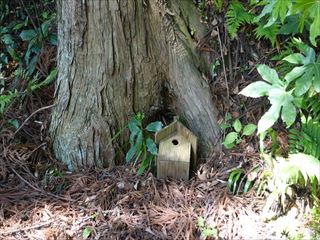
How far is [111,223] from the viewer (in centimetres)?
276

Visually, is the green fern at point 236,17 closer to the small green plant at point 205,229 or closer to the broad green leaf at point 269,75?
the broad green leaf at point 269,75

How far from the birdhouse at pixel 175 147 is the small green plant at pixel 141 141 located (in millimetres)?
90

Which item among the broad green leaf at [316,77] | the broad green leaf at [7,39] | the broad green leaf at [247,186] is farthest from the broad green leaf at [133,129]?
the broad green leaf at [7,39]

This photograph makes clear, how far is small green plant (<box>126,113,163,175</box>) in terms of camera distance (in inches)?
120

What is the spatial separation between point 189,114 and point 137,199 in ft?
2.21

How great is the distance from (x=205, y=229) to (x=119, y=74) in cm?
108

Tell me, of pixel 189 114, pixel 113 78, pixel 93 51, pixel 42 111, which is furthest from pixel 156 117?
pixel 42 111

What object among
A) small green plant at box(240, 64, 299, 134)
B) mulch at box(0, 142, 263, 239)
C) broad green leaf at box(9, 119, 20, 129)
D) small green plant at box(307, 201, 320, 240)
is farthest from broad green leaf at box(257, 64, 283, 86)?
broad green leaf at box(9, 119, 20, 129)

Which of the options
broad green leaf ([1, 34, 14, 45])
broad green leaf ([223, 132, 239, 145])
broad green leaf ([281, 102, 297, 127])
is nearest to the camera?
broad green leaf ([281, 102, 297, 127])

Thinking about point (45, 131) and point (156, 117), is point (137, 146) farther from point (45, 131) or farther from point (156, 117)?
point (45, 131)

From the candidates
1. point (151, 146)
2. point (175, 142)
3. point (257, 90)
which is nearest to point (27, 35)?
point (151, 146)

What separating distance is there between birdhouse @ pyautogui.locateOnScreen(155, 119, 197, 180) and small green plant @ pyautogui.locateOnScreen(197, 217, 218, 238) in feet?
1.23

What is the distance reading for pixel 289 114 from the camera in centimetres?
252

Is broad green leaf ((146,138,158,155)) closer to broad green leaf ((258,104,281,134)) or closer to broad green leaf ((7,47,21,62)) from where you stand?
broad green leaf ((258,104,281,134))
